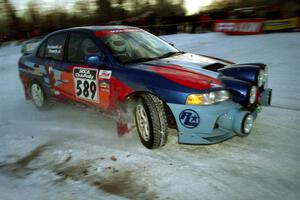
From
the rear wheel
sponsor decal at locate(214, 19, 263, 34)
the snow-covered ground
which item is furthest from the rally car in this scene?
sponsor decal at locate(214, 19, 263, 34)

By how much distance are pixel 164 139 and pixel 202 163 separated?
0.50 meters

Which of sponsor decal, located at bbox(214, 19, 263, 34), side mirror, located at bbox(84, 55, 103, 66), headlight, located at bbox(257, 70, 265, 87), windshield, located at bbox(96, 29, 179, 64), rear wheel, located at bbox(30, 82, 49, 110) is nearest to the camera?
headlight, located at bbox(257, 70, 265, 87)

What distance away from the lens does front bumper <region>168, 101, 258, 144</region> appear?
3.16 meters

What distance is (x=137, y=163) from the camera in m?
3.33

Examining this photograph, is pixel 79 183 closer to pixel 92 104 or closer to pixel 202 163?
pixel 202 163

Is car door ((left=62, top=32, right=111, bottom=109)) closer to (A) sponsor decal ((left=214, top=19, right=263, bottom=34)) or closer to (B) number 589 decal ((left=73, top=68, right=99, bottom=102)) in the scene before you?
(B) number 589 decal ((left=73, top=68, right=99, bottom=102))

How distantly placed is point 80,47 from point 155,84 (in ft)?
5.49

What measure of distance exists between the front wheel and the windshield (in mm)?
702

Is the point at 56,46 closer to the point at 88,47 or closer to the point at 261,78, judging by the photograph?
the point at 88,47

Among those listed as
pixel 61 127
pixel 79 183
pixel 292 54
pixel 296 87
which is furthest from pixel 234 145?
pixel 292 54

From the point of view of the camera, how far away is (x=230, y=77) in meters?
3.59

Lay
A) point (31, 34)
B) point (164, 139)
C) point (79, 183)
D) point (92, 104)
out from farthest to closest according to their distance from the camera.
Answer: point (31, 34) < point (92, 104) < point (164, 139) < point (79, 183)

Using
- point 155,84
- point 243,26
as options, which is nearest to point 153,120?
point 155,84

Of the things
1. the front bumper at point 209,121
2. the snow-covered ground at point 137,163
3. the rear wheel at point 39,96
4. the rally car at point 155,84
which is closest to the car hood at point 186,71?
the rally car at point 155,84
